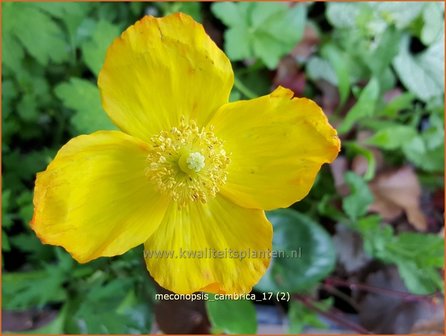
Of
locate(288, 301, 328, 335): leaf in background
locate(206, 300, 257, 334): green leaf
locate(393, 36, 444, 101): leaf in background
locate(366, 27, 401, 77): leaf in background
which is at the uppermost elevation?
locate(366, 27, 401, 77): leaf in background

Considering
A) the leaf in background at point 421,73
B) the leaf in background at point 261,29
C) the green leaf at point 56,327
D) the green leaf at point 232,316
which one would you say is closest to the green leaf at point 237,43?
the leaf in background at point 261,29

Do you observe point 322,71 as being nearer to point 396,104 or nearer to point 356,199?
point 396,104

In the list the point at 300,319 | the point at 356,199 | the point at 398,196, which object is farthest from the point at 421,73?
the point at 300,319

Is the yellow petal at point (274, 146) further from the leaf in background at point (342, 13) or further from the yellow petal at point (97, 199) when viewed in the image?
the leaf in background at point (342, 13)

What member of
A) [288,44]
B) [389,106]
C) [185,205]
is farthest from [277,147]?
[389,106]

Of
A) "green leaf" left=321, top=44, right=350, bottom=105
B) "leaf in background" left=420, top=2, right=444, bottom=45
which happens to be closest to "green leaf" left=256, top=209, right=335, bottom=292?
"green leaf" left=321, top=44, right=350, bottom=105

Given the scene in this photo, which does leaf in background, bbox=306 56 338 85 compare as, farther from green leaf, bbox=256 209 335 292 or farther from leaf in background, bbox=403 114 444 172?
green leaf, bbox=256 209 335 292
